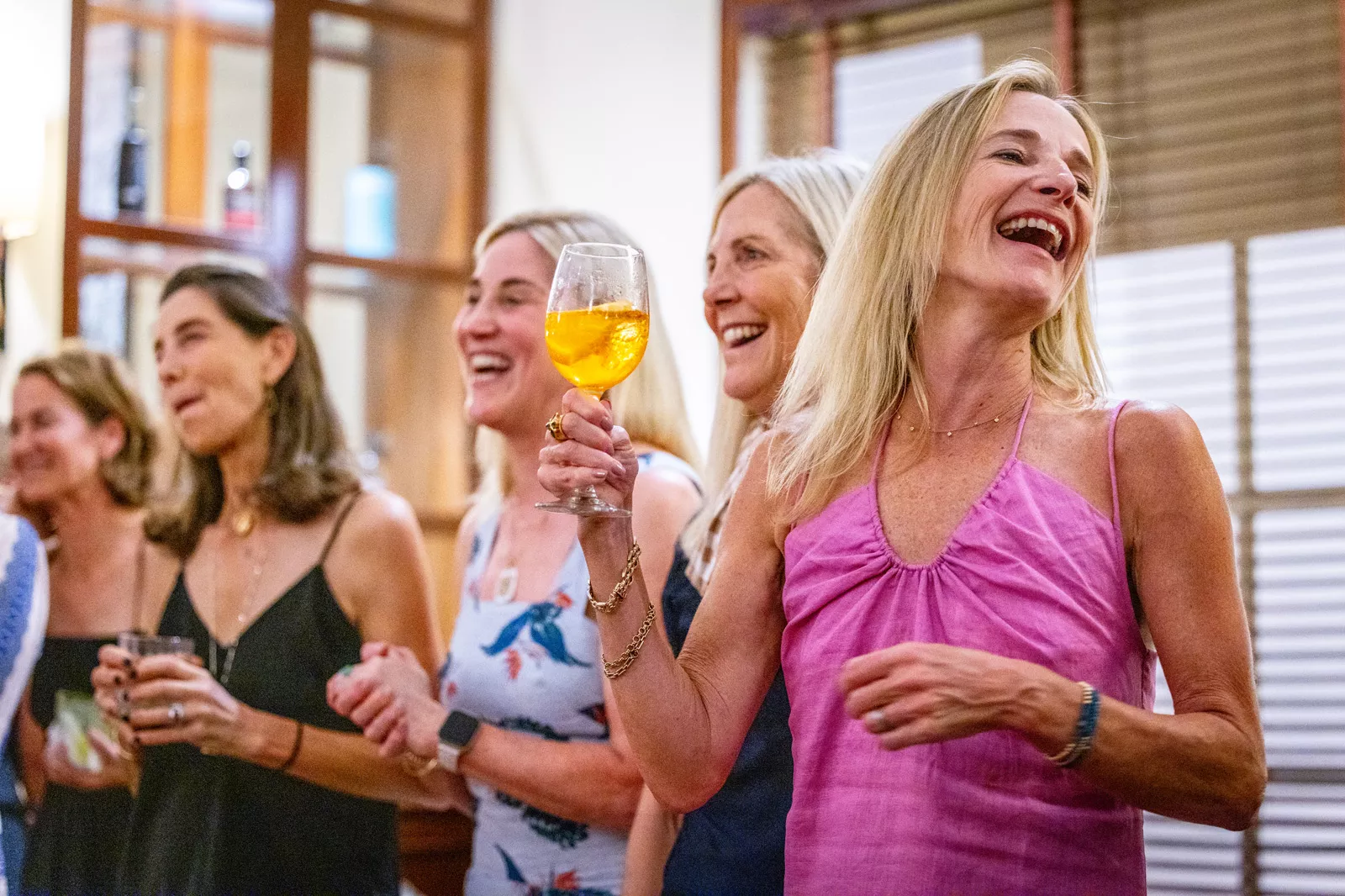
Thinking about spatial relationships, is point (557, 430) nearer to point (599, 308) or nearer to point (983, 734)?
point (599, 308)

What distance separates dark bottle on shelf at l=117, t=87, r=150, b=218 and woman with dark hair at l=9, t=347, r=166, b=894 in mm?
670

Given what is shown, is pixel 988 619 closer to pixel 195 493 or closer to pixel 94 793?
pixel 195 493

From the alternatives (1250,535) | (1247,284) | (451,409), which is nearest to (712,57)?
(451,409)

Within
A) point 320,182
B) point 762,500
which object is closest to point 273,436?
point 762,500

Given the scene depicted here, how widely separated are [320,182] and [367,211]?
0.51 feet

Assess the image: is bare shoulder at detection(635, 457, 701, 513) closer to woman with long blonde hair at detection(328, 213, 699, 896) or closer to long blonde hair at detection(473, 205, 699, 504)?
woman with long blonde hair at detection(328, 213, 699, 896)

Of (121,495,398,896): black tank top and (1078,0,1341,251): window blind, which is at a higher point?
(1078,0,1341,251): window blind

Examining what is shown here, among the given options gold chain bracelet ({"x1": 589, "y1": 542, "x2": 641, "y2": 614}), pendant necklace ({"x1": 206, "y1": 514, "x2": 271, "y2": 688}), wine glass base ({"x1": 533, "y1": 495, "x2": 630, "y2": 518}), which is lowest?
pendant necklace ({"x1": 206, "y1": 514, "x2": 271, "y2": 688})

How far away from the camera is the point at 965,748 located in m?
1.19

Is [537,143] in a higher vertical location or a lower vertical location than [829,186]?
higher

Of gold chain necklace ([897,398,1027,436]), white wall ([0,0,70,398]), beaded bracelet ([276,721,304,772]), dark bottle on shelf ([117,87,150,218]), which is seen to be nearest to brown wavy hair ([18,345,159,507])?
white wall ([0,0,70,398])

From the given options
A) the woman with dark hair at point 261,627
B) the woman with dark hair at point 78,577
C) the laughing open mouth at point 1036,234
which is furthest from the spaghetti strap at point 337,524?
the laughing open mouth at point 1036,234

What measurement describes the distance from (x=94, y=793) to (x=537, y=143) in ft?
7.59

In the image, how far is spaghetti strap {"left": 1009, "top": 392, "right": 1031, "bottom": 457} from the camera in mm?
1297
